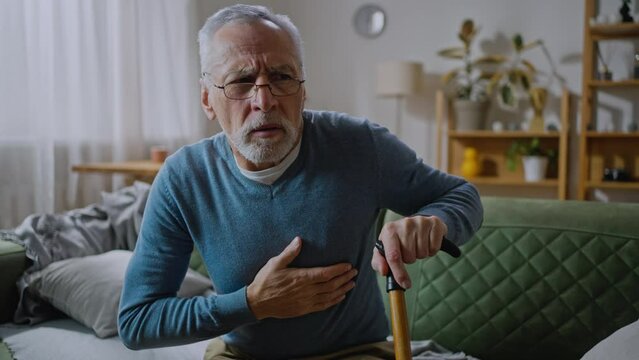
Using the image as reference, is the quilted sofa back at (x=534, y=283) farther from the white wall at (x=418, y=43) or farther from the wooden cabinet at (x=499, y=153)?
the white wall at (x=418, y=43)

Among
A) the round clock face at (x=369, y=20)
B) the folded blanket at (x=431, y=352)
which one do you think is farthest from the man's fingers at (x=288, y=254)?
the round clock face at (x=369, y=20)

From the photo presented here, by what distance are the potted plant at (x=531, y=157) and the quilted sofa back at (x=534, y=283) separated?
106 inches

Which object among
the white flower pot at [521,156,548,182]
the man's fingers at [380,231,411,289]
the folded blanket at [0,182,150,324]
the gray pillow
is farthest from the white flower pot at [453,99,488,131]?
the man's fingers at [380,231,411,289]

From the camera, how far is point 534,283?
1575 millimetres

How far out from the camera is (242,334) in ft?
4.25

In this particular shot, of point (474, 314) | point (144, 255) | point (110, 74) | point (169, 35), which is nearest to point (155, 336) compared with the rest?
point (144, 255)

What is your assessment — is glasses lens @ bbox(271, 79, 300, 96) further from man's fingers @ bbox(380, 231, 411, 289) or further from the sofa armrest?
the sofa armrest

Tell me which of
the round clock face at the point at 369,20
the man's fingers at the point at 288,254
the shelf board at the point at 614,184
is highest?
the round clock face at the point at 369,20

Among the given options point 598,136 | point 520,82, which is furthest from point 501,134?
point 598,136

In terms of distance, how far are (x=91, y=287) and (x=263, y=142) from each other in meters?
0.95

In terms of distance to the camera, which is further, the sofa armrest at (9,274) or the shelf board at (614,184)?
the shelf board at (614,184)

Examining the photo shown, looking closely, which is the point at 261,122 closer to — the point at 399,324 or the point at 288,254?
the point at 288,254

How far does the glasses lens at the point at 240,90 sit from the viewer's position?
1.19 meters

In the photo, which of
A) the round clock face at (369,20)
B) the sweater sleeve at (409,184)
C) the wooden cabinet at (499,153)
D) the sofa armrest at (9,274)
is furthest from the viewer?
the round clock face at (369,20)
